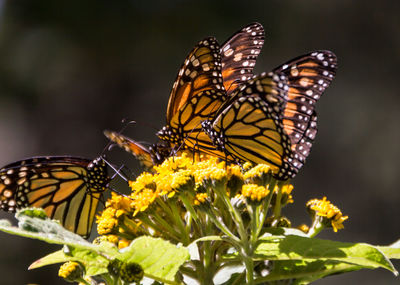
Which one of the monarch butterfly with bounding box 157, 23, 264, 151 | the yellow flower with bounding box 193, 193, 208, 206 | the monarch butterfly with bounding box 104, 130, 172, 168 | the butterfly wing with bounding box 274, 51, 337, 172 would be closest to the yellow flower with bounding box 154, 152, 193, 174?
the yellow flower with bounding box 193, 193, 208, 206

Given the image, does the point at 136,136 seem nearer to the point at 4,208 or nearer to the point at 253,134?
the point at 4,208

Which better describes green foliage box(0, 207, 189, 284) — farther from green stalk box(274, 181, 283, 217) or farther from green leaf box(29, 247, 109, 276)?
green stalk box(274, 181, 283, 217)

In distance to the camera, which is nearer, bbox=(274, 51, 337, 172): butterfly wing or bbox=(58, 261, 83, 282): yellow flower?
bbox=(58, 261, 83, 282): yellow flower

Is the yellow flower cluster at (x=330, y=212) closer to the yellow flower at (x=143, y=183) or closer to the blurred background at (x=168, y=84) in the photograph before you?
the yellow flower at (x=143, y=183)

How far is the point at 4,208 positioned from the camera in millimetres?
2289

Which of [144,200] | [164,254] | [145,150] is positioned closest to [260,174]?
[144,200]

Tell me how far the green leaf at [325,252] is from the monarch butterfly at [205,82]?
0.98 m

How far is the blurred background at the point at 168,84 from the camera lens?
5.34 meters

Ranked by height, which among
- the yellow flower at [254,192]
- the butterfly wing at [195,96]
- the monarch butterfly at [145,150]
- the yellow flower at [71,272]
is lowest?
the yellow flower at [71,272]

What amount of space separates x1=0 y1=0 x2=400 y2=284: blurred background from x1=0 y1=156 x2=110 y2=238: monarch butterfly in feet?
8.91

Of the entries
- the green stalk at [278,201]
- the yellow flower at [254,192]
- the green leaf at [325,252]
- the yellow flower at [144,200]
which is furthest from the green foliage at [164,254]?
the green stalk at [278,201]

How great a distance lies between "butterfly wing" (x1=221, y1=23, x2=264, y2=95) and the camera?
230 cm

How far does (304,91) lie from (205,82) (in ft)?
2.10

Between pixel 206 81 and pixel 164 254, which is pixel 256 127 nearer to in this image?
pixel 206 81
